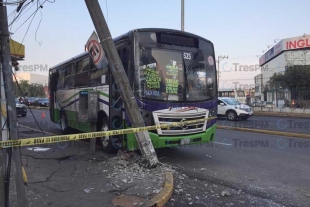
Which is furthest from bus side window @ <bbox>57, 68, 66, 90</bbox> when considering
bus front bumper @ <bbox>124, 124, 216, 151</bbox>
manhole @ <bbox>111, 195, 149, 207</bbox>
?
manhole @ <bbox>111, 195, 149, 207</bbox>

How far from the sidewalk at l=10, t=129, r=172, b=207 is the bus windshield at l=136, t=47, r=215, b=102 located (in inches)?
68.7

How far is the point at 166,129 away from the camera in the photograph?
283 inches

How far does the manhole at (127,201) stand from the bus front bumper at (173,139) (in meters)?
2.27

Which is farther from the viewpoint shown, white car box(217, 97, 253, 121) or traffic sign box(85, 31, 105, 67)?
white car box(217, 97, 253, 121)

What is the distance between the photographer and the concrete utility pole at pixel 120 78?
626 cm

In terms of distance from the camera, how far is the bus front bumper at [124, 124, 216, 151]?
6969 mm

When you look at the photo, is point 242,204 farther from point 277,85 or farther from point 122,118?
point 277,85

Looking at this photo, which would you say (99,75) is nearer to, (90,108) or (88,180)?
(90,108)

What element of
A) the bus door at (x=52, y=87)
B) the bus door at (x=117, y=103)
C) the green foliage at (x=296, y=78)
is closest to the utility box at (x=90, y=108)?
the bus door at (x=117, y=103)

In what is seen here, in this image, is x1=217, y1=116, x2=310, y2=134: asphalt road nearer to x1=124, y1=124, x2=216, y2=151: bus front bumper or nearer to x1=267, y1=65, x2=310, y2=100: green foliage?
x1=124, y1=124, x2=216, y2=151: bus front bumper

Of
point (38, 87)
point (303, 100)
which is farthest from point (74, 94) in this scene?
point (38, 87)

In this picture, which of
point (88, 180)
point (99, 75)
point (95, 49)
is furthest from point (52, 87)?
point (88, 180)

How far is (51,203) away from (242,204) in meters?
3.00

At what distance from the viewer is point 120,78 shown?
6.32 m
